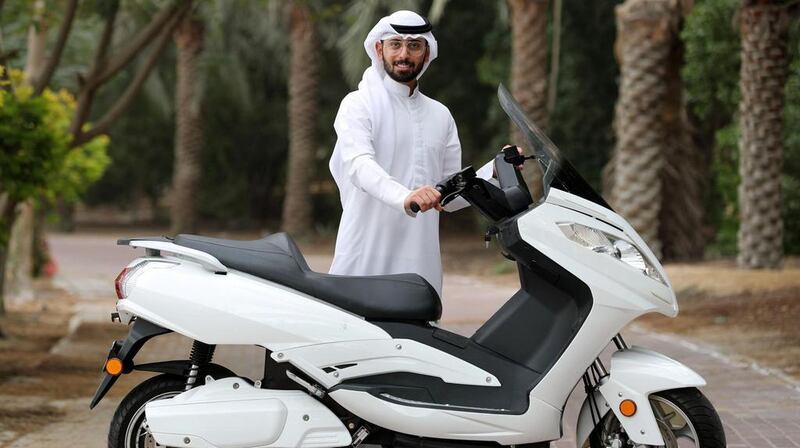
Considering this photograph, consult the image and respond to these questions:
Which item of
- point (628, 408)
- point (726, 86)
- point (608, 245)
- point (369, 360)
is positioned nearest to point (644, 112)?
point (726, 86)

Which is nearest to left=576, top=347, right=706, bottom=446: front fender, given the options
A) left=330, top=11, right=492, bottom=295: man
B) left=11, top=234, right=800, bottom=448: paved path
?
left=330, top=11, right=492, bottom=295: man

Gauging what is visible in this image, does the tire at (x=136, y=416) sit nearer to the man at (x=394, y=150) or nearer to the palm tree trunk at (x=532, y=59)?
the man at (x=394, y=150)

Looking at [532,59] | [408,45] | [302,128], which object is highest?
[408,45]

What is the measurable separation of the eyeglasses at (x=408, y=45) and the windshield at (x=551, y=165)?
0.59 meters

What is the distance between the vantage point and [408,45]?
5.22 metres

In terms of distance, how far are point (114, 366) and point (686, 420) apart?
6.77 feet

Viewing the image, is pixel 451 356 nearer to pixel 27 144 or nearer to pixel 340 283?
pixel 340 283

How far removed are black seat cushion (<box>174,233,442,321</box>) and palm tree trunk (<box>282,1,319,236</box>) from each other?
2351 centimetres

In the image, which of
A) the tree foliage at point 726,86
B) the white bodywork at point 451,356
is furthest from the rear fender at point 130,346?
the tree foliage at point 726,86

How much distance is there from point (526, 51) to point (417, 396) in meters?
15.9

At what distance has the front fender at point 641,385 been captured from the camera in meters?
4.63

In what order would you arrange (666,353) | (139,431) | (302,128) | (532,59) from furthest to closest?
1. (302,128)
2. (532,59)
3. (666,353)
4. (139,431)

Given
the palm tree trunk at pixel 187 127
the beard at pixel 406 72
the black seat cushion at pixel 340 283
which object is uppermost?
the beard at pixel 406 72

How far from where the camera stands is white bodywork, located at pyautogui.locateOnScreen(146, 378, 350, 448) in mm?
4719
